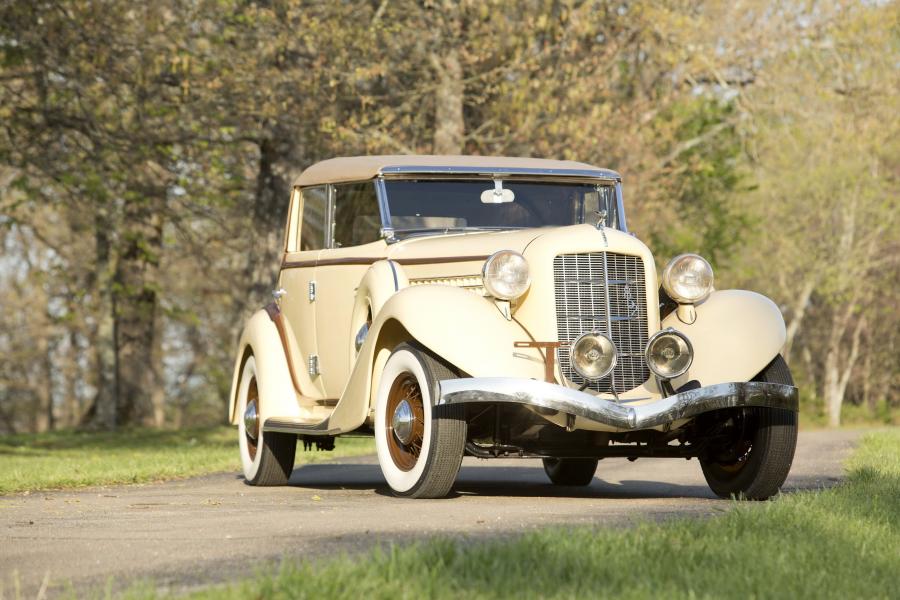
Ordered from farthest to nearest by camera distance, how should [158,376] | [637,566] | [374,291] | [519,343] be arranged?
[158,376]
[374,291]
[519,343]
[637,566]

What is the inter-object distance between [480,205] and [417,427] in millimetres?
2032

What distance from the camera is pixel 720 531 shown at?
588 centimetres

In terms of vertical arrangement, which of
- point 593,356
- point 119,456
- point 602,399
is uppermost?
point 593,356

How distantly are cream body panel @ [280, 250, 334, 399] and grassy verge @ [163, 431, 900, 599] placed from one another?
4.34 metres

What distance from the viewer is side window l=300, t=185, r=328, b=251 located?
33.6 feet

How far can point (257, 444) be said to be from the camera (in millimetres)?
10680

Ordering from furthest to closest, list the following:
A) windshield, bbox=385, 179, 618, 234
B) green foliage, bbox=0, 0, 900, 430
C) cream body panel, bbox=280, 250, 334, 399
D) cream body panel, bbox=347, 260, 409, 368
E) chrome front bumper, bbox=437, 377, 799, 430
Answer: green foliage, bbox=0, 0, 900, 430 < cream body panel, bbox=280, 250, 334, 399 < windshield, bbox=385, 179, 618, 234 < cream body panel, bbox=347, 260, 409, 368 < chrome front bumper, bbox=437, 377, 799, 430

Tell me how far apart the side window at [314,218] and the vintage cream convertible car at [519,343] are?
0.32 metres

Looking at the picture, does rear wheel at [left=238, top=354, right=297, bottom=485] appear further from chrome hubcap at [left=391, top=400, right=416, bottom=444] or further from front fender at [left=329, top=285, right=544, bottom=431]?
front fender at [left=329, top=285, right=544, bottom=431]

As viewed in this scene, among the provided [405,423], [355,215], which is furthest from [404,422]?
[355,215]

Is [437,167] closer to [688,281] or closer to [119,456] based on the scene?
[688,281]

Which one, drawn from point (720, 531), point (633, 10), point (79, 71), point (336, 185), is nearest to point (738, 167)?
point (633, 10)

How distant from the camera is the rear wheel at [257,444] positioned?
1048cm

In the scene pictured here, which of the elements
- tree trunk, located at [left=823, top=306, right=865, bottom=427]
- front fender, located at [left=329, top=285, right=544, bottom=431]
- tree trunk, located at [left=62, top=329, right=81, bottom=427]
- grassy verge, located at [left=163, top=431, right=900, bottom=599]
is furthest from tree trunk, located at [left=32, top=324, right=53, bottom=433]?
grassy verge, located at [left=163, top=431, right=900, bottom=599]
